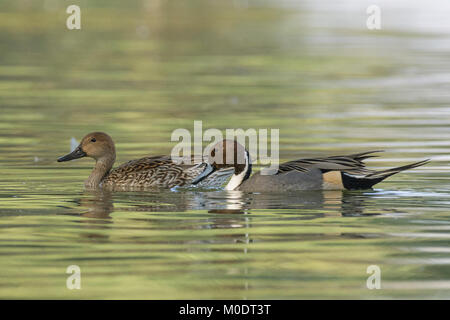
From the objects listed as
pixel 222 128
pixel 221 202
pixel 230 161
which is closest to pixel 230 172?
pixel 230 161

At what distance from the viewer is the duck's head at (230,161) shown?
475 inches

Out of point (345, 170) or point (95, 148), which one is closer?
point (345, 170)

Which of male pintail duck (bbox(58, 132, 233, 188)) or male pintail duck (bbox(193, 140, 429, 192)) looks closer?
male pintail duck (bbox(193, 140, 429, 192))

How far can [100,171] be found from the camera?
12.6 meters

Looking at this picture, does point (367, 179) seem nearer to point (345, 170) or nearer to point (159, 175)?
point (345, 170)

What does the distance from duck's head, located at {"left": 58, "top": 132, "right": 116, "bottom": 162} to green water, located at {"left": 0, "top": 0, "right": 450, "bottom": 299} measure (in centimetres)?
31

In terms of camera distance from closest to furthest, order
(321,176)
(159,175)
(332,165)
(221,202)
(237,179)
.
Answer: (221,202)
(332,165)
(321,176)
(237,179)
(159,175)

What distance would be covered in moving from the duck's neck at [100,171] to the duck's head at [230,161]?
1.10 m

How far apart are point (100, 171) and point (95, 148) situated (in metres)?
0.37

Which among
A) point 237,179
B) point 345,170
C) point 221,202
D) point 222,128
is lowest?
A: point 221,202

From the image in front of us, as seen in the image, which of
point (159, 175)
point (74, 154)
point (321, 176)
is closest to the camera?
point (321, 176)

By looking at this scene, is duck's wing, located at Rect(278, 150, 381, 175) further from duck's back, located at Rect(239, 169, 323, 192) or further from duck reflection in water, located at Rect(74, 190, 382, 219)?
duck reflection in water, located at Rect(74, 190, 382, 219)

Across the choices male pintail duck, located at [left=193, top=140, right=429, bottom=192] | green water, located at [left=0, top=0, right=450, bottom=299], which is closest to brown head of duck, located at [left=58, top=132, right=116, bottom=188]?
green water, located at [left=0, top=0, right=450, bottom=299]

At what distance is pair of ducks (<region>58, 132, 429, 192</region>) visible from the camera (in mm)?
11641
